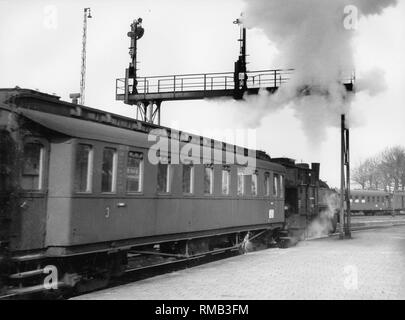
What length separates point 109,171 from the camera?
9414mm

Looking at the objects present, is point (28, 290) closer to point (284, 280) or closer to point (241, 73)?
point (284, 280)

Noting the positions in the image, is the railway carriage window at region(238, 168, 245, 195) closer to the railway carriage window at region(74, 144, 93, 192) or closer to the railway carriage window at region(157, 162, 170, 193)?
the railway carriage window at region(157, 162, 170, 193)

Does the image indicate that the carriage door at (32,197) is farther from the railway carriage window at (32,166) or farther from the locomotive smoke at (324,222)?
the locomotive smoke at (324,222)

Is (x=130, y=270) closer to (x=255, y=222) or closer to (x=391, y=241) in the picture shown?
(x=255, y=222)

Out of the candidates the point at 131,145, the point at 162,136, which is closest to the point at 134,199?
the point at 131,145

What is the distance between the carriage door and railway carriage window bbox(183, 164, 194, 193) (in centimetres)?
417

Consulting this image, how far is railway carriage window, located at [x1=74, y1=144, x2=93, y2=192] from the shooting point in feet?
28.2

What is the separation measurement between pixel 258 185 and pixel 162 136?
542 centimetres

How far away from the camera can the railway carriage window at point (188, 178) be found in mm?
11992

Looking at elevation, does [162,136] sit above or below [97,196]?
above

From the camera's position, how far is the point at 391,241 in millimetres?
19422

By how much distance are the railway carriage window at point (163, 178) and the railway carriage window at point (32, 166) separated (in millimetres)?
3096

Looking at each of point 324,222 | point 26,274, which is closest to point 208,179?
point 26,274

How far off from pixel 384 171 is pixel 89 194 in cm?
7834
